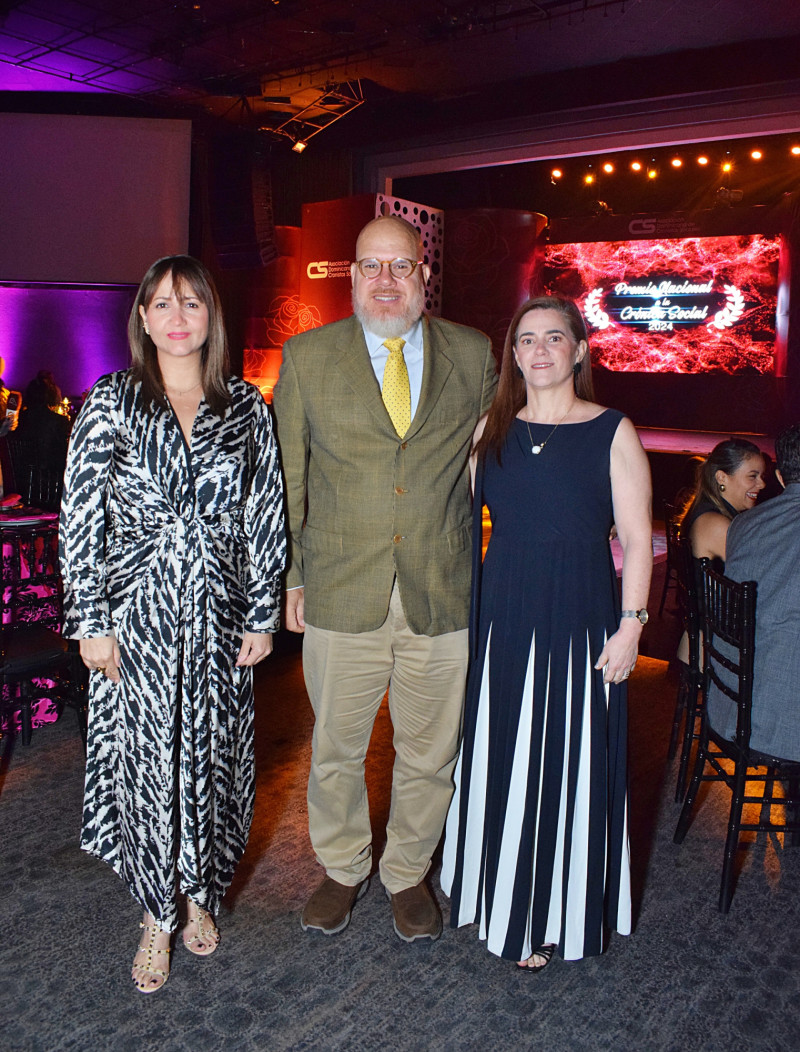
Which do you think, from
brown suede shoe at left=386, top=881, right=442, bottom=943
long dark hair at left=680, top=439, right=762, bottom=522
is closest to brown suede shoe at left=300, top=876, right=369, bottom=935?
brown suede shoe at left=386, top=881, right=442, bottom=943

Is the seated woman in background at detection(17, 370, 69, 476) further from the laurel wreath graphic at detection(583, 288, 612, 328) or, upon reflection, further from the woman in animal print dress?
the laurel wreath graphic at detection(583, 288, 612, 328)

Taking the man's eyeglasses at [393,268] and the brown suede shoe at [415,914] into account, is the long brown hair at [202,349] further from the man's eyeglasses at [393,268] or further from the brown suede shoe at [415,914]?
the brown suede shoe at [415,914]

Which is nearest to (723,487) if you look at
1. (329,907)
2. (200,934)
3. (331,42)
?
(329,907)

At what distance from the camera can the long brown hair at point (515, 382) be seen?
212 cm

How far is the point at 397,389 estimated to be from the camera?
7.37 feet

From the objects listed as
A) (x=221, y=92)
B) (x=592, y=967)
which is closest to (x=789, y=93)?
(x=221, y=92)

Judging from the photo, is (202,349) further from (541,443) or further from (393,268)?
(541,443)

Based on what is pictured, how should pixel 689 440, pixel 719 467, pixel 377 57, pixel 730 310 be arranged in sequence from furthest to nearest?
pixel 689 440
pixel 730 310
pixel 377 57
pixel 719 467

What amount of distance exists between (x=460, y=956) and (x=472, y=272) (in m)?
8.63

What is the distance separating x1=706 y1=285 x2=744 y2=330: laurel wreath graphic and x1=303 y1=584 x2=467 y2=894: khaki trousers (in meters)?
10.2

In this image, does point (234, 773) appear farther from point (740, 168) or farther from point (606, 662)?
point (740, 168)

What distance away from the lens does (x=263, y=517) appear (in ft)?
7.11

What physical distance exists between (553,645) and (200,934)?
1212 mm

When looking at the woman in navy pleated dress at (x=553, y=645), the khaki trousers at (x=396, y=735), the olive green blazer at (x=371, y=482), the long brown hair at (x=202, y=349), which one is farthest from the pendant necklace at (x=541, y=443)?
the long brown hair at (x=202, y=349)
